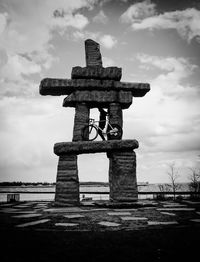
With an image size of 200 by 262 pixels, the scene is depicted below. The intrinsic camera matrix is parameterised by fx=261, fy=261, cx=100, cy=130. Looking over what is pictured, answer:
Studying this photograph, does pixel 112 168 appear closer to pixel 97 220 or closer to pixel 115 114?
pixel 115 114

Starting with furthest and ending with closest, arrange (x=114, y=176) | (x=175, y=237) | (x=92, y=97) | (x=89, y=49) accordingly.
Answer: (x=89, y=49) → (x=92, y=97) → (x=114, y=176) → (x=175, y=237)

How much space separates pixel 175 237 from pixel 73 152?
6.39 metres

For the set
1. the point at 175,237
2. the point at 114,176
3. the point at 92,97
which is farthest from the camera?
the point at 92,97

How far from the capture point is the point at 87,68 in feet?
33.7

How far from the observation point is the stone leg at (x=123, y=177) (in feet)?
29.9

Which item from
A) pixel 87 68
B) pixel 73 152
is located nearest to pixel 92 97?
pixel 87 68

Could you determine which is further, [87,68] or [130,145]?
[87,68]

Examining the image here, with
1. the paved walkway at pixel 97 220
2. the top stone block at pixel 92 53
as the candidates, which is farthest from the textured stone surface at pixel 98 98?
the paved walkway at pixel 97 220

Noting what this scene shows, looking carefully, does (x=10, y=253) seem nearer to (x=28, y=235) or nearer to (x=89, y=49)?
(x=28, y=235)

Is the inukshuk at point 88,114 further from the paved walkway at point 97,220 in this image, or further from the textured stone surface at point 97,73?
the paved walkway at point 97,220

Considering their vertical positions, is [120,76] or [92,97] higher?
[120,76]

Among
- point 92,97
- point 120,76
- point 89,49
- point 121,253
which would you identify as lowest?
point 121,253

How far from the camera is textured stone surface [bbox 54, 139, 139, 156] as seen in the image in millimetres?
9344

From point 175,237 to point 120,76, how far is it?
7.84m
